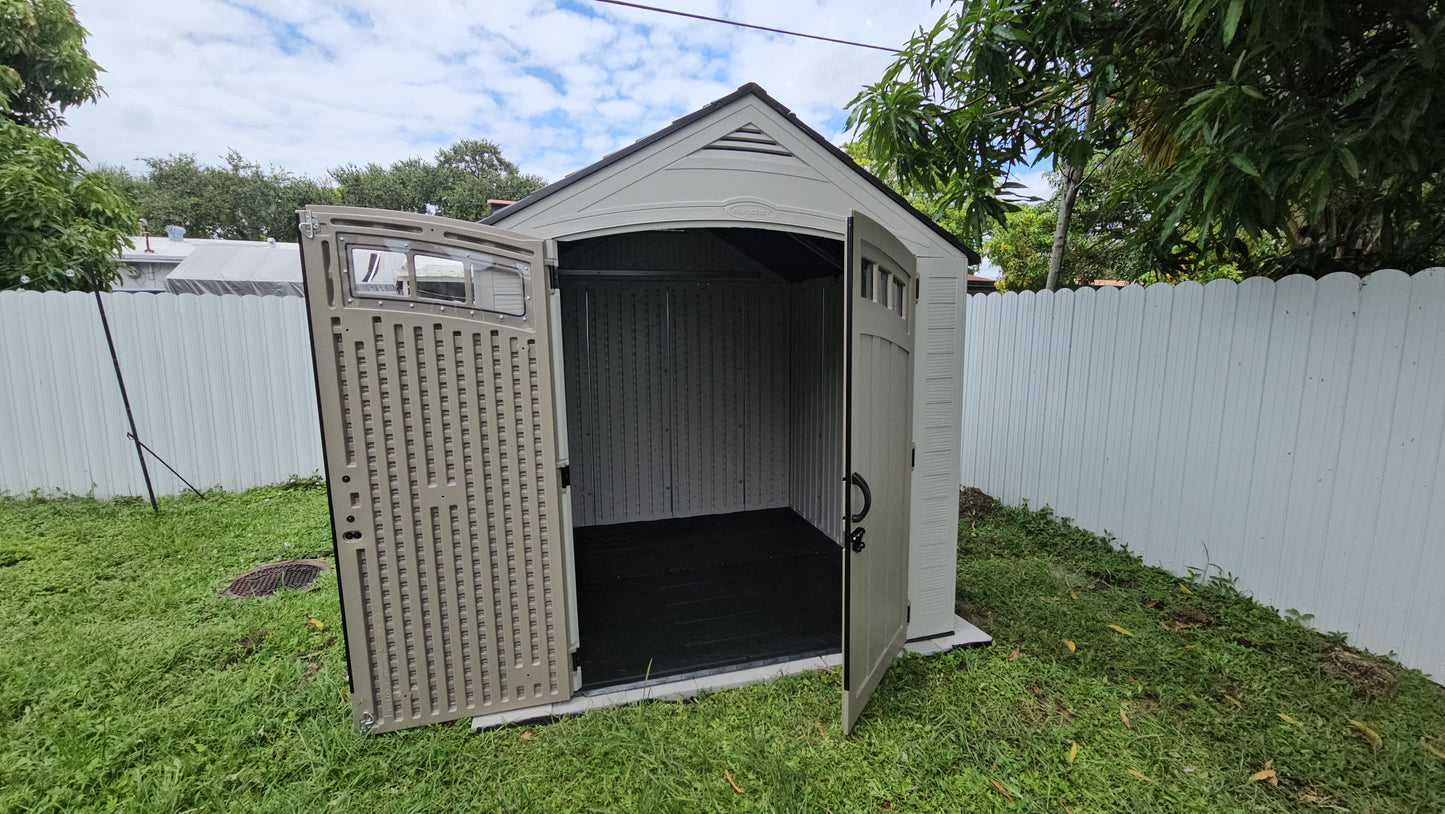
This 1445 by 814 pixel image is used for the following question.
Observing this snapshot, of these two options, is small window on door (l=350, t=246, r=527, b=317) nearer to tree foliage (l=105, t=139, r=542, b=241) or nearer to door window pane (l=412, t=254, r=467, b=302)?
door window pane (l=412, t=254, r=467, b=302)

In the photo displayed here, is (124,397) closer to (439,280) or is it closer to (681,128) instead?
(439,280)

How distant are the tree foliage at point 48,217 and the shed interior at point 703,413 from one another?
453 centimetres

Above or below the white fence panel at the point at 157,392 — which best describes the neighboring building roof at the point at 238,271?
above

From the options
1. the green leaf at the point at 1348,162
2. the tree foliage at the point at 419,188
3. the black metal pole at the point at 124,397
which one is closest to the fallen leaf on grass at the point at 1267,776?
the green leaf at the point at 1348,162

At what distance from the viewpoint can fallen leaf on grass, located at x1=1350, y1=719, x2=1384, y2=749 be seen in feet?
7.32

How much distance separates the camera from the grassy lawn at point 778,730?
6.75 feet

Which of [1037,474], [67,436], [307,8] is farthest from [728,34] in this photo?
[67,436]

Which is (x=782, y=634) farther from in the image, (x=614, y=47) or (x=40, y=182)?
(x=614, y=47)

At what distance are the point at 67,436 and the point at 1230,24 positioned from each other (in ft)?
26.2

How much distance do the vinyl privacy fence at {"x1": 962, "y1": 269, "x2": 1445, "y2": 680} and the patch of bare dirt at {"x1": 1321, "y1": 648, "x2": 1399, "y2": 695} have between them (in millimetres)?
135

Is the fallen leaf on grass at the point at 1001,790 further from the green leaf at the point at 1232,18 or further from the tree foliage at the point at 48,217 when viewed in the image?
the tree foliage at the point at 48,217

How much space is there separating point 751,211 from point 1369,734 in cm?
323

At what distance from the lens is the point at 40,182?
18.1 feet

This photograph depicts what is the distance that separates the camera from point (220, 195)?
20938 millimetres
